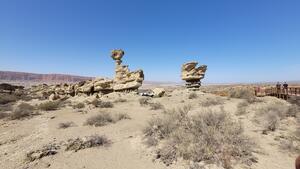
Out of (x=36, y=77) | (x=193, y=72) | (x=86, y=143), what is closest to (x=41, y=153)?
(x=86, y=143)

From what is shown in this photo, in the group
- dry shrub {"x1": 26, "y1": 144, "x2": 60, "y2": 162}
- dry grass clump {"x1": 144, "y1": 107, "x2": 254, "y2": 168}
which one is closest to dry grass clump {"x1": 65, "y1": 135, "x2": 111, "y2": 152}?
dry shrub {"x1": 26, "y1": 144, "x2": 60, "y2": 162}

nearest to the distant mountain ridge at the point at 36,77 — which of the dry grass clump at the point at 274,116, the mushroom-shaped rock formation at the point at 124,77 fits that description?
the mushroom-shaped rock formation at the point at 124,77

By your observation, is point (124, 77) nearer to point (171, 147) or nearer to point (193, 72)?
point (193, 72)

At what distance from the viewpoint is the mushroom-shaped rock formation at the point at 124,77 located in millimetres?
19484

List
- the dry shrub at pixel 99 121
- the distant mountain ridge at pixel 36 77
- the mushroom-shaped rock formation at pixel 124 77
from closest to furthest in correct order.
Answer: the dry shrub at pixel 99 121 < the mushroom-shaped rock formation at pixel 124 77 < the distant mountain ridge at pixel 36 77

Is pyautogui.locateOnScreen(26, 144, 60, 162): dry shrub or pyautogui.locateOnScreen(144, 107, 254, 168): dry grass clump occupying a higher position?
pyautogui.locateOnScreen(144, 107, 254, 168): dry grass clump

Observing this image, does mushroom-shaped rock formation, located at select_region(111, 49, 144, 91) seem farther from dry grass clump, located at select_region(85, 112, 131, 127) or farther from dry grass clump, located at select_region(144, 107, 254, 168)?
dry grass clump, located at select_region(144, 107, 254, 168)

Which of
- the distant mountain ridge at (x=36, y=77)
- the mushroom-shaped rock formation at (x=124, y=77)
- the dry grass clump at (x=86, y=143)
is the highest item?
the distant mountain ridge at (x=36, y=77)

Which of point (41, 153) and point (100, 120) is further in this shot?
point (100, 120)

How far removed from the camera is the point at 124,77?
20.9 metres

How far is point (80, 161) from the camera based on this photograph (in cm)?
388

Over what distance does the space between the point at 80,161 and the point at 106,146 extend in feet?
3.15

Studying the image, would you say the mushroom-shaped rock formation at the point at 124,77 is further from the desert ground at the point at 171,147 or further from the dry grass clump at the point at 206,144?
the dry grass clump at the point at 206,144

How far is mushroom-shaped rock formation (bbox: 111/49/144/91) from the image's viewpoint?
767 inches
